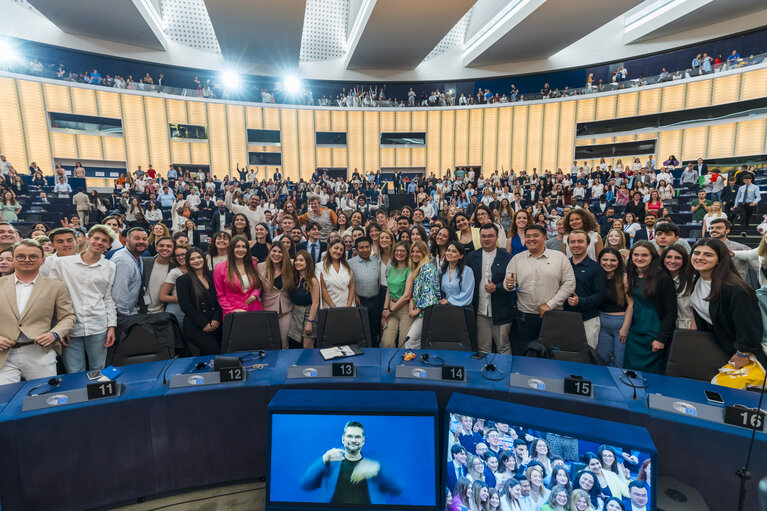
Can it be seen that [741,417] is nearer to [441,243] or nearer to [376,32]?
[441,243]

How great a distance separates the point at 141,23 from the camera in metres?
14.8

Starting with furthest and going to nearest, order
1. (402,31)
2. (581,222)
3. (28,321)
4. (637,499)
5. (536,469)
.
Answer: (402,31) < (581,222) < (28,321) < (536,469) < (637,499)

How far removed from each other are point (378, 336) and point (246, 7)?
13.6 m

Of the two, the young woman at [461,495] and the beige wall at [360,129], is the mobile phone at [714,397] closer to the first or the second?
the young woman at [461,495]

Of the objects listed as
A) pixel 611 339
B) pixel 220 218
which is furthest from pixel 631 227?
pixel 220 218

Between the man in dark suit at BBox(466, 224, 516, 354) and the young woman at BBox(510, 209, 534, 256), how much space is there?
83 cm

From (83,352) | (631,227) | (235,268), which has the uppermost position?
(631,227)

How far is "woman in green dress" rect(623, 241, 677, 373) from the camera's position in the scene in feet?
9.25

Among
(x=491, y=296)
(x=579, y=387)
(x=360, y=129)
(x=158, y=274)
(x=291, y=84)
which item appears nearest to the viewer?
(x=579, y=387)

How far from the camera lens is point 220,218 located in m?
7.98

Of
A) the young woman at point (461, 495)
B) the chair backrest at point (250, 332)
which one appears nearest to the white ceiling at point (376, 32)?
the chair backrest at point (250, 332)

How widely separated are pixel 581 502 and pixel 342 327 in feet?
6.78

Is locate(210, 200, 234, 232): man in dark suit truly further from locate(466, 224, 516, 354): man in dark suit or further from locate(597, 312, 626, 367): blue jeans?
locate(597, 312, 626, 367): blue jeans

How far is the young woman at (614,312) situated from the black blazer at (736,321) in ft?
2.08
